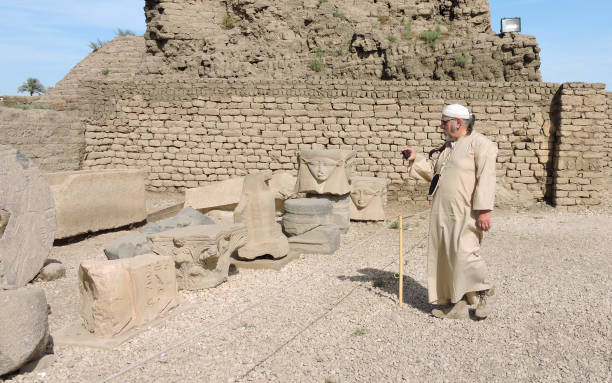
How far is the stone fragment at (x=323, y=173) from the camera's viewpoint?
7875 millimetres

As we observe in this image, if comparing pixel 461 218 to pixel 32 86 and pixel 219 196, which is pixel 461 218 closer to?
pixel 219 196

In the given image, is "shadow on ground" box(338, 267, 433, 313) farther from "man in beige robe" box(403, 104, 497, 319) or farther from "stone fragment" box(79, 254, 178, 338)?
"stone fragment" box(79, 254, 178, 338)

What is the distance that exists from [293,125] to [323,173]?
365cm

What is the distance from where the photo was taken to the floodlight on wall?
462 inches

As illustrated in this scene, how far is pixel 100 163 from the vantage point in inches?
460

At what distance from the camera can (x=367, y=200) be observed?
8.98 meters

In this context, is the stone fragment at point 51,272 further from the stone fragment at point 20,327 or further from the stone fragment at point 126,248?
the stone fragment at point 20,327

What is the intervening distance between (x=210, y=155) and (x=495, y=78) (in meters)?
6.91

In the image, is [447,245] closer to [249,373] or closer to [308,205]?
[249,373]

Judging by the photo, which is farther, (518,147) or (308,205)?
(518,147)

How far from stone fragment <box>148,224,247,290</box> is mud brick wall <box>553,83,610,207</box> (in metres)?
8.31

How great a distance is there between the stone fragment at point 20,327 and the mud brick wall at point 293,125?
8062 mm

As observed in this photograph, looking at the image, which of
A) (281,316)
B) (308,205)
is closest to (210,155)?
(308,205)

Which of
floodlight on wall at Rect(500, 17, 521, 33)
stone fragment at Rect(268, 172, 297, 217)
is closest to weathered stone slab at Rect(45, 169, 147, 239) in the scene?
stone fragment at Rect(268, 172, 297, 217)
